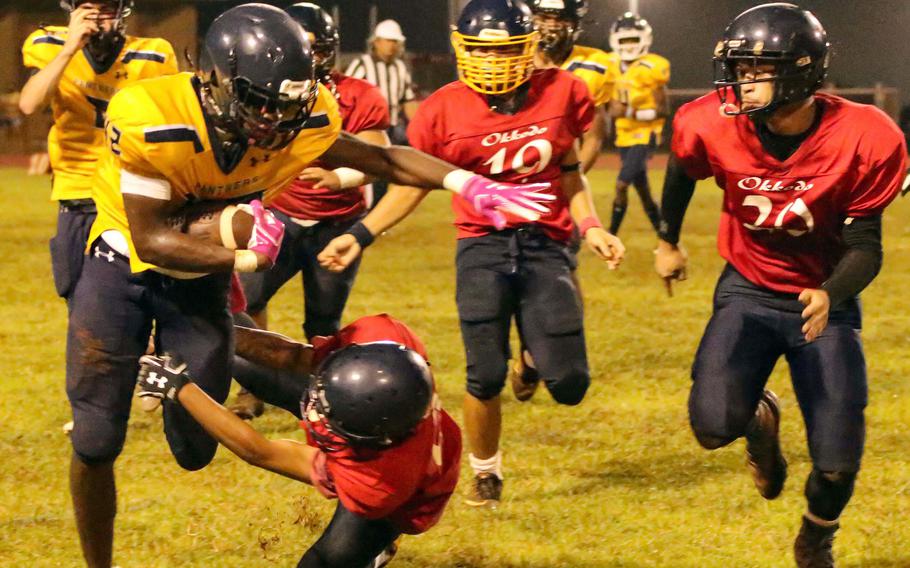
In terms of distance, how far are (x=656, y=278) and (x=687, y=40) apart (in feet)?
58.2

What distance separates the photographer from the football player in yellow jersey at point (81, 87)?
5215 mm

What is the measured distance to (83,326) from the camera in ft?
12.7

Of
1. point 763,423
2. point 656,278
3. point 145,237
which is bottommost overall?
point 656,278

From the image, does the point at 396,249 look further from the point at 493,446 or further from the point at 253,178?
the point at 253,178

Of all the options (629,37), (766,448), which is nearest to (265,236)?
(766,448)

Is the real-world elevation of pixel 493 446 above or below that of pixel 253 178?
below

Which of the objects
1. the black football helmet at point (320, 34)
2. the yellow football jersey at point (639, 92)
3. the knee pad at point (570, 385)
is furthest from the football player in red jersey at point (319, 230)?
the yellow football jersey at point (639, 92)

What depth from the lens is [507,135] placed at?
5020 mm

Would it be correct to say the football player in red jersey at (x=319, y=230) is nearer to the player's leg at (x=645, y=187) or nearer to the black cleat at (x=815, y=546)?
the black cleat at (x=815, y=546)

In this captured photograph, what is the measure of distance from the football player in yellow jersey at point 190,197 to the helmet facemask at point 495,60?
863 millimetres

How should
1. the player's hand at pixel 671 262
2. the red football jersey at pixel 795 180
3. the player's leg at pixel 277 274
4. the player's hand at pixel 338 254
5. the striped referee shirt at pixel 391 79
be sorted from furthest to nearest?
the striped referee shirt at pixel 391 79 → the player's leg at pixel 277 274 → the player's hand at pixel 671 262 → the player's hand at pixel 338 254 → the red football jersey at pixel 795 180

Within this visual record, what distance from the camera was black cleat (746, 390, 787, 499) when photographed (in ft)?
15.0

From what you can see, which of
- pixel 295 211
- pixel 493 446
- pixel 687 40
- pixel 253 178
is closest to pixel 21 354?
pixel 295 211

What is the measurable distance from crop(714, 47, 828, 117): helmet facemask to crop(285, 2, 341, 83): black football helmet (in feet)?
6.55
